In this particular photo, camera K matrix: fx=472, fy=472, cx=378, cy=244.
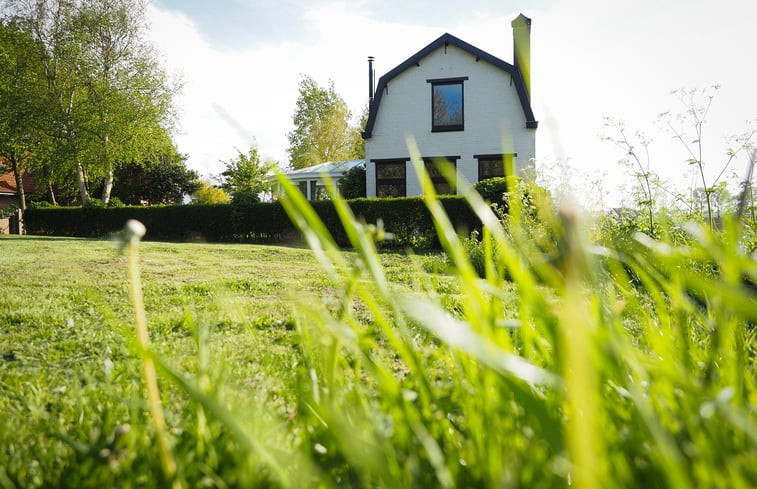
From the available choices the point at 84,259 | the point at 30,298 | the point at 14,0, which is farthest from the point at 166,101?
the point at 30,298

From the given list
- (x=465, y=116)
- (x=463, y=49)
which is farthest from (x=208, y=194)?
Answer: (x=463, y=49)

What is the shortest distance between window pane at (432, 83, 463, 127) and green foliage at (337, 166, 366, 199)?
170 inches

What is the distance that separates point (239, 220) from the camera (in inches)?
610

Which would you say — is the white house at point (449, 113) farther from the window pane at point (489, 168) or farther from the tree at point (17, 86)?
the tree at point (17, 86)

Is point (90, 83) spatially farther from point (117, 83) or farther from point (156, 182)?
point (156, 182)

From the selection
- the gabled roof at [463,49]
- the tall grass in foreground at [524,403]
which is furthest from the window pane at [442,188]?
the tall grass in foreground at [524,403]

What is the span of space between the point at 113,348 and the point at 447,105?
17.3 metres

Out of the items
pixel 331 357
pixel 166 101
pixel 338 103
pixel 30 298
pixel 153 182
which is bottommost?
pixel 30 298

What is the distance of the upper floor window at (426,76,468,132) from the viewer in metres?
18.1

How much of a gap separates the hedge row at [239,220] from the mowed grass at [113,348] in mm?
5031

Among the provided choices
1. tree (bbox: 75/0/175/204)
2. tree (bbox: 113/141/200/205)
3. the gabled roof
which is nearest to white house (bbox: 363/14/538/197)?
the gabled roof

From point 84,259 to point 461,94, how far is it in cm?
1441

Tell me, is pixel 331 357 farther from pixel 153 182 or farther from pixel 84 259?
pixel 153 182

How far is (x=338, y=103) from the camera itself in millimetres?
36594
